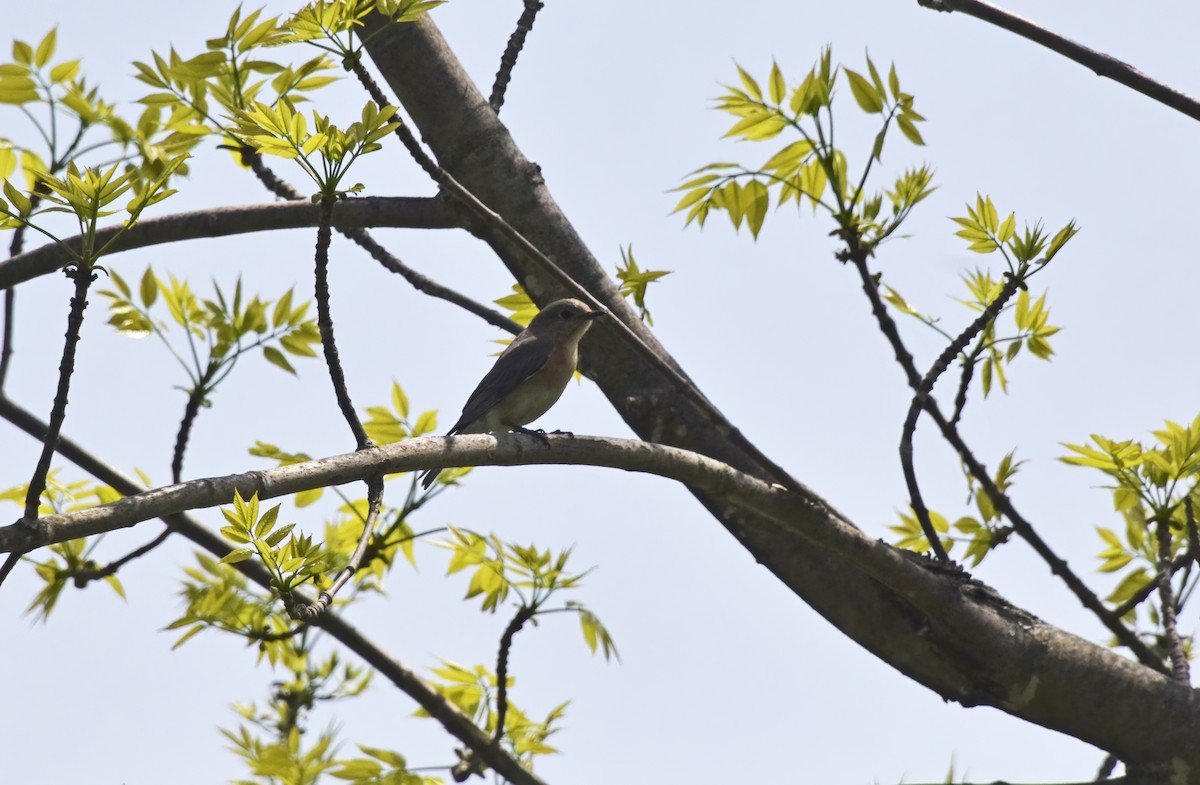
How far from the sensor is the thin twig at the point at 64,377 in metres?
2.30

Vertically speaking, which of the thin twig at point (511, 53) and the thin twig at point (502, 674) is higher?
the thin twig at point (511, 53)

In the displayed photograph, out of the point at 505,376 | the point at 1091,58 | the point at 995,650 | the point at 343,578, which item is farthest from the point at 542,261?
the point at 505,376

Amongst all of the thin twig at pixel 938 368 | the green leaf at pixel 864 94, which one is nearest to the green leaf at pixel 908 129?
the green leaf at pixel 864 94

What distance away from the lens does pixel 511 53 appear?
4.32m

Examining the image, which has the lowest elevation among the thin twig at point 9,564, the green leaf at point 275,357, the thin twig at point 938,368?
the thin twig at point 9,564

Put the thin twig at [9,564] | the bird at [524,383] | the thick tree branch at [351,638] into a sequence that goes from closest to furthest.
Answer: the thin twig at [9,564] < the thick tree branch at [351,638] < the bird at [524,383]

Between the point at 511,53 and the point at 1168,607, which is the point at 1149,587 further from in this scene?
the point at 511,53

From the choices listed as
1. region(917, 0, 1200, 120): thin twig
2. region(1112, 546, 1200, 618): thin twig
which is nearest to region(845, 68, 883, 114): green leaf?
region(917, 0, 1200, 120): thin twig

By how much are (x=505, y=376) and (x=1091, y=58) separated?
13.0ft

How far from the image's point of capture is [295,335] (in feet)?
16.3

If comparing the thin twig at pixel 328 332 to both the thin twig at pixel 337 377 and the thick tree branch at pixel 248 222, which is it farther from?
the thick tree branch at pixel 248 222

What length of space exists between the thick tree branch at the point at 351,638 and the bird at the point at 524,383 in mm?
1668

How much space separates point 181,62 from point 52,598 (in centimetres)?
229

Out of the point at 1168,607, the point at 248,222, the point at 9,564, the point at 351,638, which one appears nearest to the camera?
the point at 9,564
